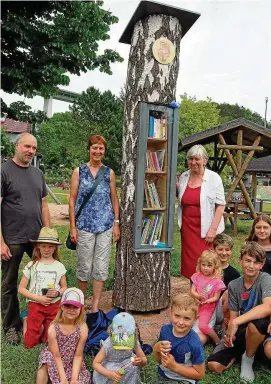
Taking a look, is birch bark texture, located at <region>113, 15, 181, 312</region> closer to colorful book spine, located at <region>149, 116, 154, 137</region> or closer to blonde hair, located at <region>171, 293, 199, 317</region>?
colorful book spine, located at <region>149, 116, 154, 137</region>

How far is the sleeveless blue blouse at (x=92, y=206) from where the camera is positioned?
4.05 metres

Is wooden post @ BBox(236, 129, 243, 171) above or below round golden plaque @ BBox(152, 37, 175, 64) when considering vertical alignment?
below

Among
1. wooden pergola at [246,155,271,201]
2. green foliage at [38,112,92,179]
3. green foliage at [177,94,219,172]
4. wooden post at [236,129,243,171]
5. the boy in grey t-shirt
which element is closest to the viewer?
the boy in grey t-shirt

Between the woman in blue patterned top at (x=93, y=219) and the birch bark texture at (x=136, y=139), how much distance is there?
31 centimetres

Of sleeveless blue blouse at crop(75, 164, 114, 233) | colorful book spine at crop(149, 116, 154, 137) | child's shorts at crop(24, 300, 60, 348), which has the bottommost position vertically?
child's shorts at crop(24, 300, 60, 348)

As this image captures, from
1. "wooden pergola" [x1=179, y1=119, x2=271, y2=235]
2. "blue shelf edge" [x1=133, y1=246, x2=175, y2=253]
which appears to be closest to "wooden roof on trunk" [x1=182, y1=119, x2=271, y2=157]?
"wooden pergola" [x1=179, y1=119, x2=271, y2=235]

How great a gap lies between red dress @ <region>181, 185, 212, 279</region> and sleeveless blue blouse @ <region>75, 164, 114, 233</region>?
0.80m

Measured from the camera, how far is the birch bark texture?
434 cm

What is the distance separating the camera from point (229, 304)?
337cm

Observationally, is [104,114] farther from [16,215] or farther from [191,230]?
[16,215]

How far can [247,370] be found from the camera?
319 centimetres

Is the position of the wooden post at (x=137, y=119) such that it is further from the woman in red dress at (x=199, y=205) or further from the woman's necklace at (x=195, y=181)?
the woman's necklace at (x=195, y=181)

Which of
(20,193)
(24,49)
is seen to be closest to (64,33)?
(24,49)

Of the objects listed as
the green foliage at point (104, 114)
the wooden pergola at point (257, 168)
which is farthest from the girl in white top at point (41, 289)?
the green foliage at point (104, 114)
